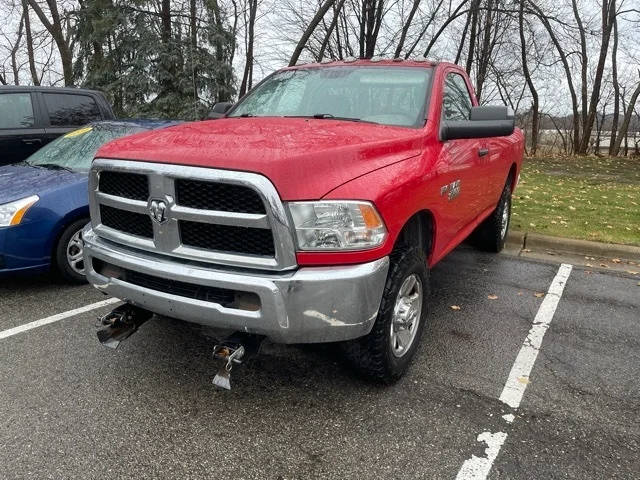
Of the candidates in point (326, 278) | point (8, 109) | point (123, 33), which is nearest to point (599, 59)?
point (123, 33)

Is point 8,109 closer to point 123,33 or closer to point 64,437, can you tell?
point 64,437

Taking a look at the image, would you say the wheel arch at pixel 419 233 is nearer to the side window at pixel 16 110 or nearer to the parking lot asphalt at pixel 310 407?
the parking lot asphalt at pixel 310 407

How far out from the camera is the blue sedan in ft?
13.4

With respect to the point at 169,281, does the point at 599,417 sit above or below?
below

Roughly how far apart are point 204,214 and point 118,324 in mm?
1060

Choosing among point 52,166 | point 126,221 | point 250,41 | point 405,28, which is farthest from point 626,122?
point 126,221

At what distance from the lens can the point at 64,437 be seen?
2.50 m

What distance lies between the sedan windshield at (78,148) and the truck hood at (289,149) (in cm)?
240

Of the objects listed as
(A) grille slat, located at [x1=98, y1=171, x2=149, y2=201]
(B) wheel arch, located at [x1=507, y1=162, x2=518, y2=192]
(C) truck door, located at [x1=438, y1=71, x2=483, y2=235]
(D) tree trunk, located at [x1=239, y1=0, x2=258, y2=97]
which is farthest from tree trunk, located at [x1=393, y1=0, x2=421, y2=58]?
(A) grille slat, located at [x1=98, y1=171, x2=149, y2=201]

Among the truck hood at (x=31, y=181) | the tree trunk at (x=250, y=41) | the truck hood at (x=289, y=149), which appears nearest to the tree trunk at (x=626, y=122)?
the tree trunk at (x=250, y=41)

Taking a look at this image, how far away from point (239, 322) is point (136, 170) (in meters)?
0.93

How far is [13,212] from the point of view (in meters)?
4.08

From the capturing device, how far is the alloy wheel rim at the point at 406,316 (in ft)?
9.50

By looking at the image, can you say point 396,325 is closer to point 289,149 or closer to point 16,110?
point 289,149
